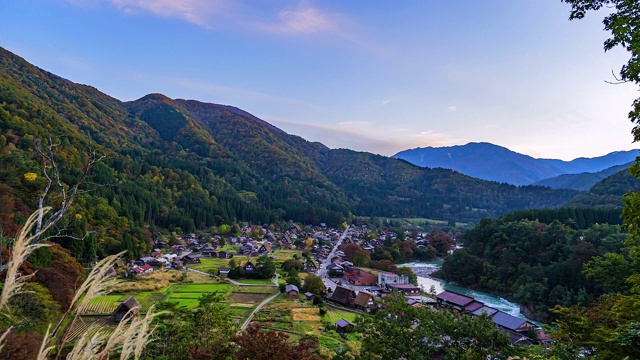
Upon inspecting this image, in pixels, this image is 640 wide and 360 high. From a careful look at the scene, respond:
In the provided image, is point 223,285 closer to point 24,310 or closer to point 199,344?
point 24,310

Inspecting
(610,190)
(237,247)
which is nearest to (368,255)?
(237,247)

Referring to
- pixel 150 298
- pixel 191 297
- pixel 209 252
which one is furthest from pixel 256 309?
pixel 209 252

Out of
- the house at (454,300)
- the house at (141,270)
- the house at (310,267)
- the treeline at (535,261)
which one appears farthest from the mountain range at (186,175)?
the treeline at (535,261)

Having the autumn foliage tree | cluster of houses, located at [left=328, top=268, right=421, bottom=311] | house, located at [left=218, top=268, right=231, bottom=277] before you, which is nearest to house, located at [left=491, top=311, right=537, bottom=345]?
cluster of houses, located at [left=328, top=268, right=421, bottom=311]

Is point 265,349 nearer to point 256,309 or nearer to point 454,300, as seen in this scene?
point 256,309

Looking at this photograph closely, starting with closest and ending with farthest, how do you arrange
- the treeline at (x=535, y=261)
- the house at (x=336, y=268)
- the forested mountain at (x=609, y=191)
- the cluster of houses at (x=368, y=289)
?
the cluster of houses at (x=368, y=289) → the treeline at (x=535, y=261) → the house at (x=336, y=268) → the forested mountain at (x=609, y=191)

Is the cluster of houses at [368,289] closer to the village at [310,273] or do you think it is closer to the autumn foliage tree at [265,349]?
the village at [310,273]
